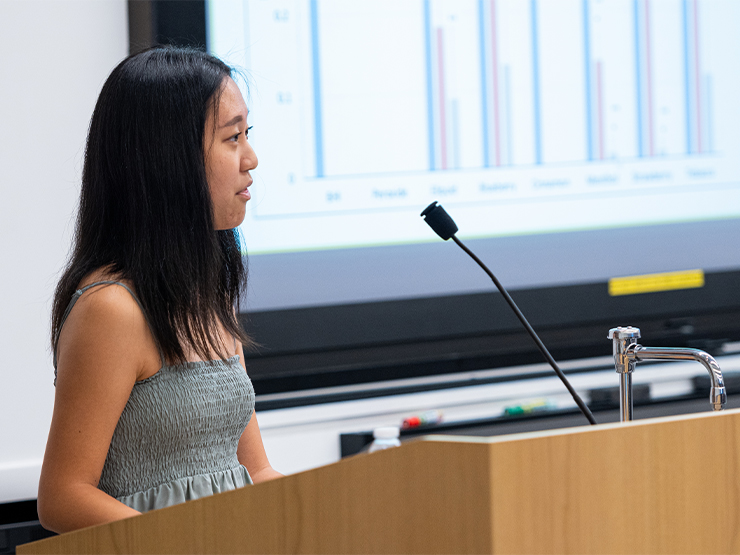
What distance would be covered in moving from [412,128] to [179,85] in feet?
3.08

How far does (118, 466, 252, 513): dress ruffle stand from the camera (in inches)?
37.3

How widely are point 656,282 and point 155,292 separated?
5.11ft

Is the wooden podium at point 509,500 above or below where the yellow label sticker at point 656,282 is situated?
below

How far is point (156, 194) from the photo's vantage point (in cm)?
98

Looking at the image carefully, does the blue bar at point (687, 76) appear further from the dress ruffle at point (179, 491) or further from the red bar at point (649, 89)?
the dress ruffle at point (179, 491)

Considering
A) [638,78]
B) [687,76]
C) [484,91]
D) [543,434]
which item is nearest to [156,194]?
[543,434]

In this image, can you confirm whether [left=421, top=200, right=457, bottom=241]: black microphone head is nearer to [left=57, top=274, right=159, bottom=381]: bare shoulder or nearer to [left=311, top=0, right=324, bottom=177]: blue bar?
[left=57, top=274, right=159, bottom=381]: bare shoulder

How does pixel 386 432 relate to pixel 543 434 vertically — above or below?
below

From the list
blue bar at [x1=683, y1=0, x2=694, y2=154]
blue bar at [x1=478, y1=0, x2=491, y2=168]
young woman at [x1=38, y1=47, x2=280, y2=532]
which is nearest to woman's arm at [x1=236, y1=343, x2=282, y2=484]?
young woman at [x1=38, y1=47, x2=280, y2=532]

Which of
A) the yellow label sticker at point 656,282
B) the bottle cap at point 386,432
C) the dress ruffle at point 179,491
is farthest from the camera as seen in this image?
the yellow label sticker at point 656,282

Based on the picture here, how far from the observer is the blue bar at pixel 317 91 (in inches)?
69.2

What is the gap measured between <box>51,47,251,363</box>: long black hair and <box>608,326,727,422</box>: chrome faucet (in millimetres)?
520

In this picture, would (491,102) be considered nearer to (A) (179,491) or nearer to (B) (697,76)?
(B) (697,76)

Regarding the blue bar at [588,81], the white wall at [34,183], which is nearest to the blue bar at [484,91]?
the blue bar at [588,81]
